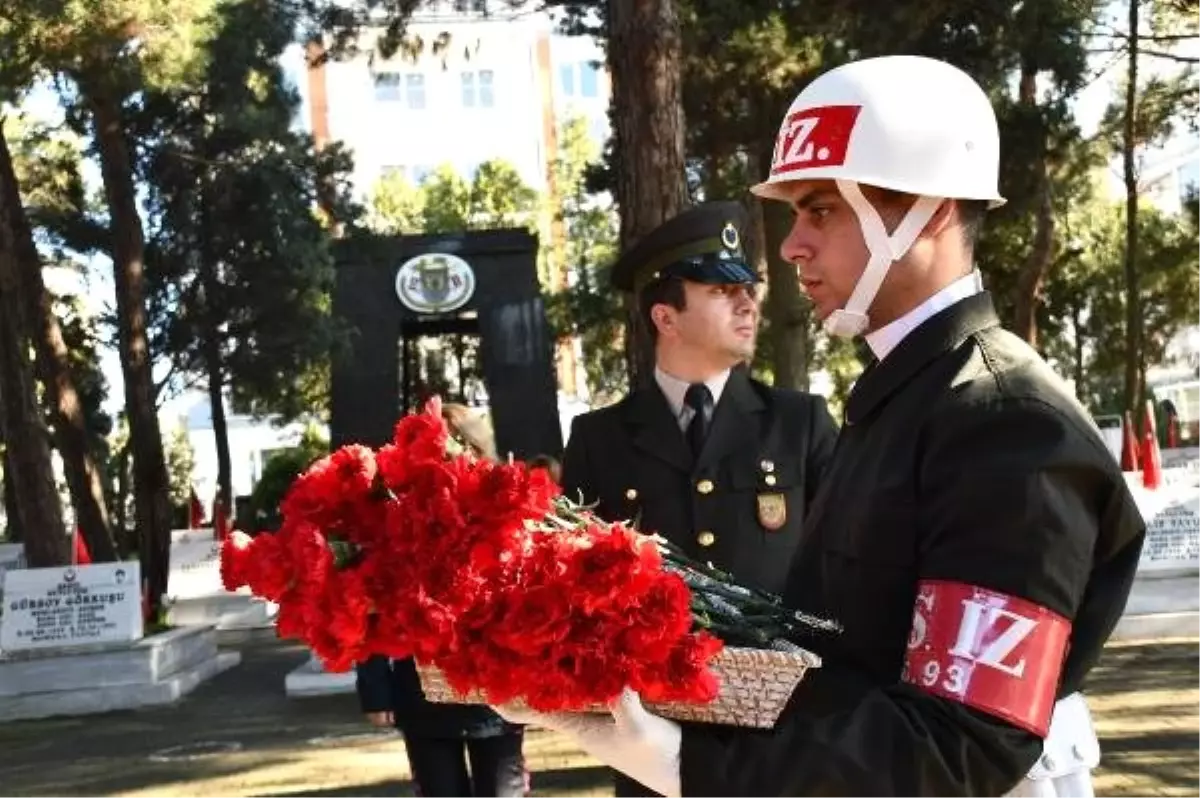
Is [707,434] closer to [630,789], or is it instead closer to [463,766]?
[630,789]

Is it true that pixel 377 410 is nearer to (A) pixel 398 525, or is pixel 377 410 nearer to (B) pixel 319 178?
(B) pixel 319 178

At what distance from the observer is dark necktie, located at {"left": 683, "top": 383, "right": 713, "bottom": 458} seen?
13.2 ft

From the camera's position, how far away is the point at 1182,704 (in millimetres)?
10109

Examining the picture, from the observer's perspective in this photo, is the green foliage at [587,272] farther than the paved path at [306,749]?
Yes

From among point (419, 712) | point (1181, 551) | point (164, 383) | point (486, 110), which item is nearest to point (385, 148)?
point (486, 110)

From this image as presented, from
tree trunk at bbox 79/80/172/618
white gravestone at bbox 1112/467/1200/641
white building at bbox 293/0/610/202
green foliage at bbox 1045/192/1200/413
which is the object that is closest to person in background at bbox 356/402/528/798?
white gravestone at bbox 1112/467/1200/641

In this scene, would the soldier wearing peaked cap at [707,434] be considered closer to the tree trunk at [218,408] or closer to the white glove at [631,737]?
the white glove at [631,737]

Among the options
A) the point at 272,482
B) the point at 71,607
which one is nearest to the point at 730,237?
the point at 71,607

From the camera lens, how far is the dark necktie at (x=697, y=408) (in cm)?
403

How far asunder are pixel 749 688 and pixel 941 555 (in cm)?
27

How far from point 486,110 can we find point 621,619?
7412 cm

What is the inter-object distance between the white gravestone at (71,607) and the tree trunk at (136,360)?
411 cm

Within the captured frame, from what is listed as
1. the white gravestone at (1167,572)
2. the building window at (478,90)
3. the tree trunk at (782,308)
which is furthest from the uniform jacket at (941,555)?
the building window at (478,90)

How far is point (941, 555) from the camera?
1.76 m
